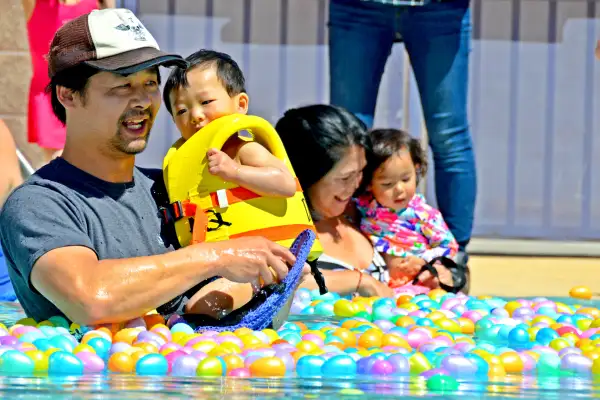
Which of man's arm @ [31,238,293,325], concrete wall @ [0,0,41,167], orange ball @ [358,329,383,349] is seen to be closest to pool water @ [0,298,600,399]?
man's arm @ [31,238,293,325]

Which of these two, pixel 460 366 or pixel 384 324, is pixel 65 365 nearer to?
pixel 460 366

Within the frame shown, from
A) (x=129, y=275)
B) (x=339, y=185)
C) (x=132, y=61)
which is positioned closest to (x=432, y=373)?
(x=129, y=275)

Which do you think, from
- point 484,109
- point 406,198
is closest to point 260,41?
point 484,109

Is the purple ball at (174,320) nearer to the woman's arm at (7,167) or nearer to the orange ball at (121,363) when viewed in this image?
the orange ball at (121,363)

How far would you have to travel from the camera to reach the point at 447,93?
6742 mm

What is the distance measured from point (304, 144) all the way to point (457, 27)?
3.91 feet

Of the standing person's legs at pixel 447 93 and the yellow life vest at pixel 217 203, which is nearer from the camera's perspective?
the yellow life vest at pixel 217 203

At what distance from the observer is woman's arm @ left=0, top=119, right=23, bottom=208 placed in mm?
5969

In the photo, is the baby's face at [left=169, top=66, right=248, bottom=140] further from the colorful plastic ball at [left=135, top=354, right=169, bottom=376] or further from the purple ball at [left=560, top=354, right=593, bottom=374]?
the purple ball at [left=560, top=354, right=593, bottom=374]

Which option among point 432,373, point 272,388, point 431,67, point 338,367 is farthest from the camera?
point 431,67

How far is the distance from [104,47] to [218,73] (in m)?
0.84

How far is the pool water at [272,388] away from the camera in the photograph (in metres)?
3.28

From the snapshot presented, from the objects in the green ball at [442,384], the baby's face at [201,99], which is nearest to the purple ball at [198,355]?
the green ball at [442,384]

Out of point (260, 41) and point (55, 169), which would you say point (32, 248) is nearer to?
point (55, 169)
